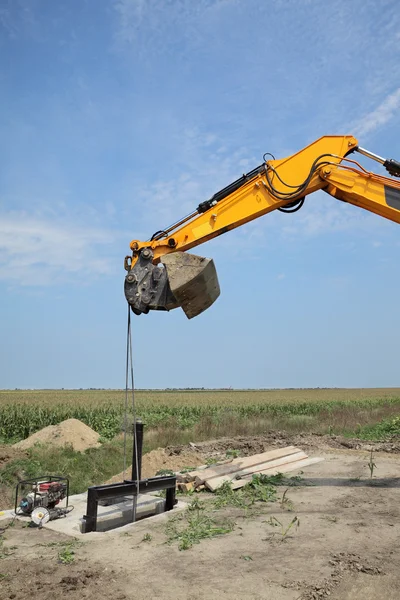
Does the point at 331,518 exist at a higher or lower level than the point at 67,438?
lower

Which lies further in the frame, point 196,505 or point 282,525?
point 196,505

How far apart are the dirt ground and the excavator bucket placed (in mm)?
3163

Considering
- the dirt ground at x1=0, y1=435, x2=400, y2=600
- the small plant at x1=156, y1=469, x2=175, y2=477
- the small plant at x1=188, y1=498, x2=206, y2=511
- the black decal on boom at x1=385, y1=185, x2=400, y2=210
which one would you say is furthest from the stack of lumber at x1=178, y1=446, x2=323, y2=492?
the black decal on boom at x1=385, y1=185, x2=400, y2=210

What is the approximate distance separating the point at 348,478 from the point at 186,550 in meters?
5.47

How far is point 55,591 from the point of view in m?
4.90

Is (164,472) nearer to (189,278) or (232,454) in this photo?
(232,454)

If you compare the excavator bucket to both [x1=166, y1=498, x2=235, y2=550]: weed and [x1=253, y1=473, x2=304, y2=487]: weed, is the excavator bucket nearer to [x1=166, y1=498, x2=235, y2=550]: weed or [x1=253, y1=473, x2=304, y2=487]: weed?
[x1=166, y1=498, x2=235, y2=550]: weed

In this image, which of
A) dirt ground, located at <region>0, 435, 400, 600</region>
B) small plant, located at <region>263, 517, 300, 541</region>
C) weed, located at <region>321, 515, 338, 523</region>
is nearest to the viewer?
dirt ground, located at <region>0, 435, 400, 600</region>

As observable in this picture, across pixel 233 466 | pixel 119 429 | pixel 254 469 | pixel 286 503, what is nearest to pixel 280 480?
pixel 254 469

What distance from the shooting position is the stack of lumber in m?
9.45

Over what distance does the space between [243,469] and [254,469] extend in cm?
24

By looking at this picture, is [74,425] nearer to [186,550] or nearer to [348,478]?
[348,478]

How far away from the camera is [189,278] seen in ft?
24.3

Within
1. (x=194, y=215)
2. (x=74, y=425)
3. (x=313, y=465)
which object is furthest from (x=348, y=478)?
(x=74, y=425)
